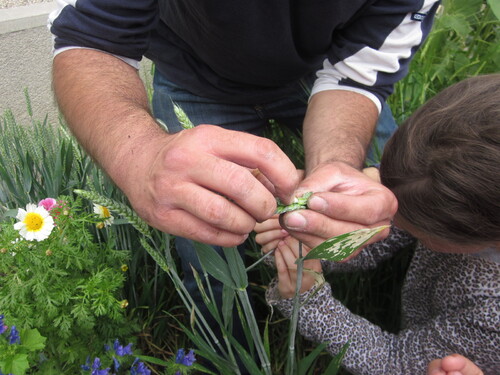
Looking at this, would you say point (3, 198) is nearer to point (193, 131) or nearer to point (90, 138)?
point (90, 138)

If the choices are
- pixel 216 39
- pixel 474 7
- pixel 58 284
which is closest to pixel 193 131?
pixel 58 284

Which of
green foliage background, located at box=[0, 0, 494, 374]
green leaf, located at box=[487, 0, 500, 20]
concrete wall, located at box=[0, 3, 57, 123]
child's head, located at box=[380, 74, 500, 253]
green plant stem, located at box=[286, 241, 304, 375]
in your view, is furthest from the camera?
concrete wall, located at box=[0, 3, 57, 123]

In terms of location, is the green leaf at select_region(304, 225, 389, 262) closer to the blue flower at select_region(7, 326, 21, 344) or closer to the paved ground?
the blue flower at select_region(7, 326, 21, 344)

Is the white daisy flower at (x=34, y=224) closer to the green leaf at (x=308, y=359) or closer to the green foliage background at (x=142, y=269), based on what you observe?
the green foliage background at (x=142, y=269)

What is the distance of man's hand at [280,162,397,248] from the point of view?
1.97ft

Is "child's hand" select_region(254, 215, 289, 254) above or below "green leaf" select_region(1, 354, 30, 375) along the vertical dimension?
below

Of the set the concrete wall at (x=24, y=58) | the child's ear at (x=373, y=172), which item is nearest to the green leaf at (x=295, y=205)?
the child's ear at (x=373, y=172)

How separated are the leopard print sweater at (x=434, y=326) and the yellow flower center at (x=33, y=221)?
1.56ft

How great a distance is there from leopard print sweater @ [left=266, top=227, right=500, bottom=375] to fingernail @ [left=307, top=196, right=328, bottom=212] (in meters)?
0.34

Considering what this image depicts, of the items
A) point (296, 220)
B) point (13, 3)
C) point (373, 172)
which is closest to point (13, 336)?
point (296, 220)

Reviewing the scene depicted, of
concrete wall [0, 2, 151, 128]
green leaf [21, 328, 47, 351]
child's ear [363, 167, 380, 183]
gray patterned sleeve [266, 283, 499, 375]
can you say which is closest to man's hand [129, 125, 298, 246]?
green leaf [21, 328, 47, 351]

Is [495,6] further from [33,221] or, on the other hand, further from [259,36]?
[33,221]

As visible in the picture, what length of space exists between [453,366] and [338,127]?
503 mm

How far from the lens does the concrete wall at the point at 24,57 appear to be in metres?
1.88
